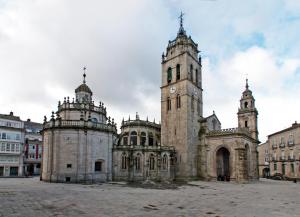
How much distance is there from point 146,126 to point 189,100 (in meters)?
9.89

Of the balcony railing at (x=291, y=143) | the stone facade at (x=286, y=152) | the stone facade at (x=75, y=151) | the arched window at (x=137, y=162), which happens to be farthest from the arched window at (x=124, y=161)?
the balcony railing at (x=291, y=143)

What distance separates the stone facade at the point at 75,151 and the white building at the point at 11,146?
78.8 ft

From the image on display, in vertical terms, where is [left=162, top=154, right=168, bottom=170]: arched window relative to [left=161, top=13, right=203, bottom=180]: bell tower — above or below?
below

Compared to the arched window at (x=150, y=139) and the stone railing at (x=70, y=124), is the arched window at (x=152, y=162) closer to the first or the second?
the arched window at (x=150, y=139)

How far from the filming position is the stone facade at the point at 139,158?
39625mm

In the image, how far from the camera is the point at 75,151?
3388 centimetres

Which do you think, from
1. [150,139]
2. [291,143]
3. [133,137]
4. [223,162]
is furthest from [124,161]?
[291,143]

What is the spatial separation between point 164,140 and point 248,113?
22.0 m

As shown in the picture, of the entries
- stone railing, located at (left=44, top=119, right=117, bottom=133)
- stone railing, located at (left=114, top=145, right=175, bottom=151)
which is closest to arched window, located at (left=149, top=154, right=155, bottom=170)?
stone railing, located at (left=114, top=145, right=175, bottom=151)

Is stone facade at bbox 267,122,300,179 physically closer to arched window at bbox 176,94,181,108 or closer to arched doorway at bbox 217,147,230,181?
arched doorway at bbox 217,147,230,181

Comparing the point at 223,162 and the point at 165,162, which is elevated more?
the point at 165,162

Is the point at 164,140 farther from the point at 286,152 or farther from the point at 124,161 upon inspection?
the point at 286,152

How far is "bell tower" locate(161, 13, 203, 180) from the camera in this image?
44428mm

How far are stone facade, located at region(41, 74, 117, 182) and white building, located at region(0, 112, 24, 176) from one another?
945 inches
